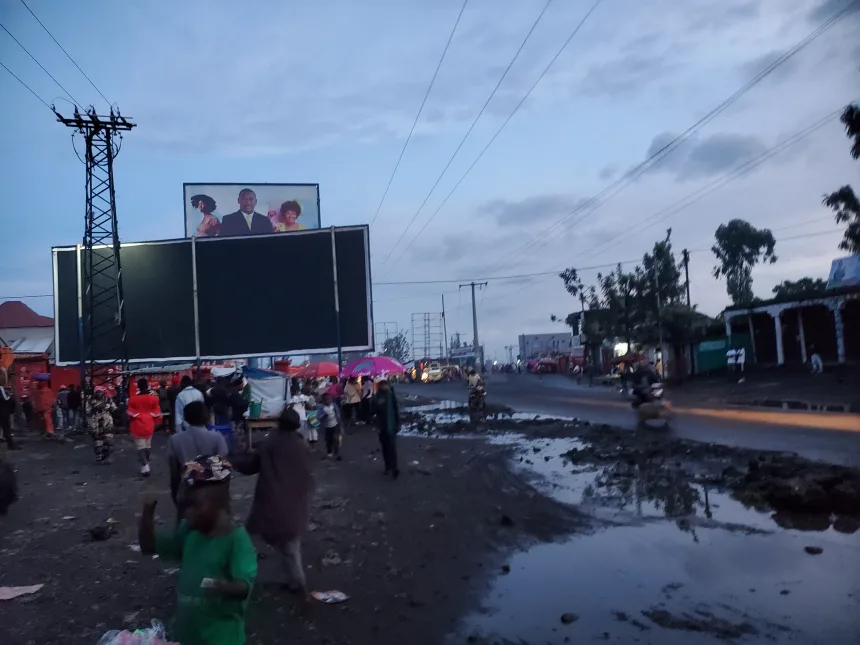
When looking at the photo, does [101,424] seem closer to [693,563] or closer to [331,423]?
[331,423]

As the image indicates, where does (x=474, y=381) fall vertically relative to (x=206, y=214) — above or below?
below

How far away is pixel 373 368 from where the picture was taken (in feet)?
83.4

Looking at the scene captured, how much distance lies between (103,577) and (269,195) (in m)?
35.0

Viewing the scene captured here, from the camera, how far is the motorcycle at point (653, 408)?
64.0 feet

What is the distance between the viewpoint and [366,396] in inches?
945

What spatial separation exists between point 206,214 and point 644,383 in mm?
27925

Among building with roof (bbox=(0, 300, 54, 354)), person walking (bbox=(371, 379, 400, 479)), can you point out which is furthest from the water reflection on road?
building with roof (bbox=(0, 300, 54, 354))

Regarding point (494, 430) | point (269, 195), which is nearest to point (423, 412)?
point (494, 430)

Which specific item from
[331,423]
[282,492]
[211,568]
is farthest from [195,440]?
[331,423]

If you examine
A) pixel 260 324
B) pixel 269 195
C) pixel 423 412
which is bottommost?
pixel 423 412

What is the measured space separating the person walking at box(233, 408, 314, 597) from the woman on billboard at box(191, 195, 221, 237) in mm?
35676

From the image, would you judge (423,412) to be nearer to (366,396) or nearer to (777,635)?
(366,396)

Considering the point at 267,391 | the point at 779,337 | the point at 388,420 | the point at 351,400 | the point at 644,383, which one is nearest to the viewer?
the point at 388,420

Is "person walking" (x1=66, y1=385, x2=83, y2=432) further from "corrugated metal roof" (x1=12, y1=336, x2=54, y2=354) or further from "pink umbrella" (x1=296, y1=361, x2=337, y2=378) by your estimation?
"corrugated metal roof" (x1=12, y1=336, x2=54, y2=354)
